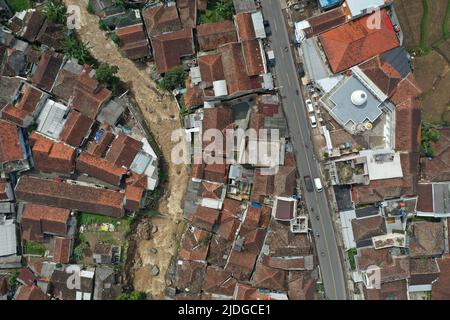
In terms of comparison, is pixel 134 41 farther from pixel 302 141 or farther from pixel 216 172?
pixel 302 141

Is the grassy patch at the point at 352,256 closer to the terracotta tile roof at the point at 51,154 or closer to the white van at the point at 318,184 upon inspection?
the white van at the point at 318,184

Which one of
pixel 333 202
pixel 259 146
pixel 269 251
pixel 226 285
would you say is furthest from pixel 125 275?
pixel 333 202

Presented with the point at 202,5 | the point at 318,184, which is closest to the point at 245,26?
the point at 202,5

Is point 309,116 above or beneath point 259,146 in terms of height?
above

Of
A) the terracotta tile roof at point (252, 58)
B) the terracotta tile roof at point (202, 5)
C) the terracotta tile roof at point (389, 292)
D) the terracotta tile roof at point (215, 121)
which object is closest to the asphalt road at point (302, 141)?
the terracotta tile roof at point (252, 58)

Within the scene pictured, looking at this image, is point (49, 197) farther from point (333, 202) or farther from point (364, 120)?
point (364, 120)

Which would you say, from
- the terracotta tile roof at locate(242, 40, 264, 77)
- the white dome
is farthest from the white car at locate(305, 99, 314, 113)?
the terracotta tile roof at locate(242, 40, 264, 77)

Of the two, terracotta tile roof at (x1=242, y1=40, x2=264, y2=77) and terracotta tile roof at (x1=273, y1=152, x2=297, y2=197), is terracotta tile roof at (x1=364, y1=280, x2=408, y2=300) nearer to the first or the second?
terracotta tile roof at (x1=273, y1=152, x2=297, y2=197)
